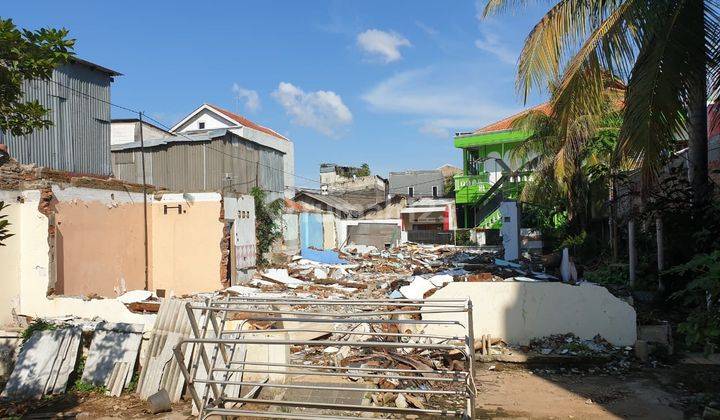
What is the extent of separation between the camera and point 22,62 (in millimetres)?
3932

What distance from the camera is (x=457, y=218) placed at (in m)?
34.5

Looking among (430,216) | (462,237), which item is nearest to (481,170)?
(430,216)

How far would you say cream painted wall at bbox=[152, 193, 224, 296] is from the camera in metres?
15.3

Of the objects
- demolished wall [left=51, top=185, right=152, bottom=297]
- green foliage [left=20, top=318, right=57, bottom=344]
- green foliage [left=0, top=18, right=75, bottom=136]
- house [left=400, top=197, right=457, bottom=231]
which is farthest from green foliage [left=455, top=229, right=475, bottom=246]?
green foliage [left=0, top=18, right=75, bottom=136]

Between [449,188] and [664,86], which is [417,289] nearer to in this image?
[664,86]

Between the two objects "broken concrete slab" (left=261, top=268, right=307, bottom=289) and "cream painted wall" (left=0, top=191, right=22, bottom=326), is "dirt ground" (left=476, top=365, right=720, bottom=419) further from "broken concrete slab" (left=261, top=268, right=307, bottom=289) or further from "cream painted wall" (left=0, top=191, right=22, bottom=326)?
"broken concrete slab" (left=261, top=268, right=307, bottom=289)

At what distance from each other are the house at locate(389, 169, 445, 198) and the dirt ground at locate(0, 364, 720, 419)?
3715 centimetres

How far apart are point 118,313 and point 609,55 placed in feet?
29.9

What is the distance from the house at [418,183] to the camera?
148ft

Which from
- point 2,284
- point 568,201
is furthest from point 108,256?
point 568,201

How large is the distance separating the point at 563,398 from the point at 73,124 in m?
17.2

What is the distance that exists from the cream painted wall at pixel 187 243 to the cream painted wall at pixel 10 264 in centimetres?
456

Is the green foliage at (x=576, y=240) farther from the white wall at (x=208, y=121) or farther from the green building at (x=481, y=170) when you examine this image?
the white wall at (x=208, y=121)

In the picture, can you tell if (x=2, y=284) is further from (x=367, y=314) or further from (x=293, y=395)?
(x=367, y=314)
